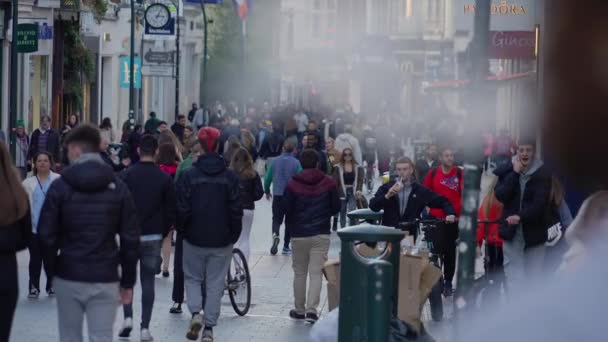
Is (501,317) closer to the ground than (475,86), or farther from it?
closer to the ground

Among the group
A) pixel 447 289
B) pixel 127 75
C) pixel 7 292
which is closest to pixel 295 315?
pixel 447 289

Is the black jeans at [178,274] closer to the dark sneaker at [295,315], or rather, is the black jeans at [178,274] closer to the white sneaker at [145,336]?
the dark sneaker at [295,315]

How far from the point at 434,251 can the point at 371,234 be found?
484cm

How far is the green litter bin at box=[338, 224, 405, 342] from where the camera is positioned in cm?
1040

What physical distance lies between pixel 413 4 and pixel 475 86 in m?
97.7

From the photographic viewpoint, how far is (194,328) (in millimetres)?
13203

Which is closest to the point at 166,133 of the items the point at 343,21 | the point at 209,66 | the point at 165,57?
the point at 165,57

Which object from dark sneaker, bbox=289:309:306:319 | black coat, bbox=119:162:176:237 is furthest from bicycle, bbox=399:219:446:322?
black coat, bbox=119:162:176:237

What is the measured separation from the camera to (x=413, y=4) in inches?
4168

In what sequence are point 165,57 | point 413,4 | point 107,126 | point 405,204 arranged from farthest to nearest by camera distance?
point 413,4 < point 165,57 < point 107,126 < point 405,204

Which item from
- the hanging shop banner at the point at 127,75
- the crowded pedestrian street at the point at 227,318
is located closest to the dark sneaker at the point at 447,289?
the crowded pedestrian street at the point at 227,318

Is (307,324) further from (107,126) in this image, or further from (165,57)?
(165,57)

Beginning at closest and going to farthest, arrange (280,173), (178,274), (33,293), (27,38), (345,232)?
(345,232) < (178,274) < (33,293) < (280,173) < (27,38)

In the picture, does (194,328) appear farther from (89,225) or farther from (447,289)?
(447,289)
